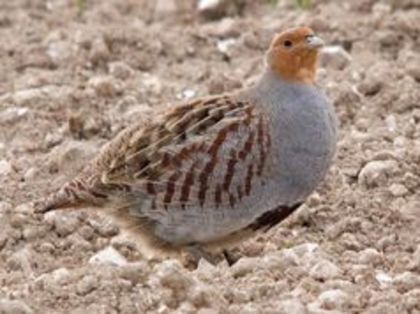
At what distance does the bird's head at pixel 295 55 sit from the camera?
591 centimetres

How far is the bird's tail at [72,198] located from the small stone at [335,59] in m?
2.31

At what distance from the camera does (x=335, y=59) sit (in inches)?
310

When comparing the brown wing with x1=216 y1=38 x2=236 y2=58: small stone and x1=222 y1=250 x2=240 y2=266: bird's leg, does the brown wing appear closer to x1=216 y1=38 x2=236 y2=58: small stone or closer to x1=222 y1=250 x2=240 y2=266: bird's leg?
x1=222 y1=250 x2=240 y2=266: bird's leg

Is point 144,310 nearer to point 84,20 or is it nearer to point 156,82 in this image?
point 156,82

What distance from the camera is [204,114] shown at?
5.81 metres

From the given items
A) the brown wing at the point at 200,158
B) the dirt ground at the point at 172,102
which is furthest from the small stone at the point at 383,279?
the brown wing at the point at 200,158

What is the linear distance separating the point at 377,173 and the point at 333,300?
5.02 feet

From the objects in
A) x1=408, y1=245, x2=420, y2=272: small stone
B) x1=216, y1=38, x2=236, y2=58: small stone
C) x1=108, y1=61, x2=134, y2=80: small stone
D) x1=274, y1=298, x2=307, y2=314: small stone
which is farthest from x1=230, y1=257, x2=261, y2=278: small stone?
x1=216, y1=38, x2=236, y2=58: small stone

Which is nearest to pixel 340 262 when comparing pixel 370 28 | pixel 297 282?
pixel 297 282

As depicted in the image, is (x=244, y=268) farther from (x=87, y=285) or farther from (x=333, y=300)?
(x=87, y=285)

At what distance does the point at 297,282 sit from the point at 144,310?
650mm

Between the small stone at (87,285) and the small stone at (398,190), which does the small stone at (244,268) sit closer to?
the small stone at (87,285)

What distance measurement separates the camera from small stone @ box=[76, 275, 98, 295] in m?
4.97

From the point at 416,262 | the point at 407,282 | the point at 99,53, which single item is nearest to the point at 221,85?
the point at 99,53
